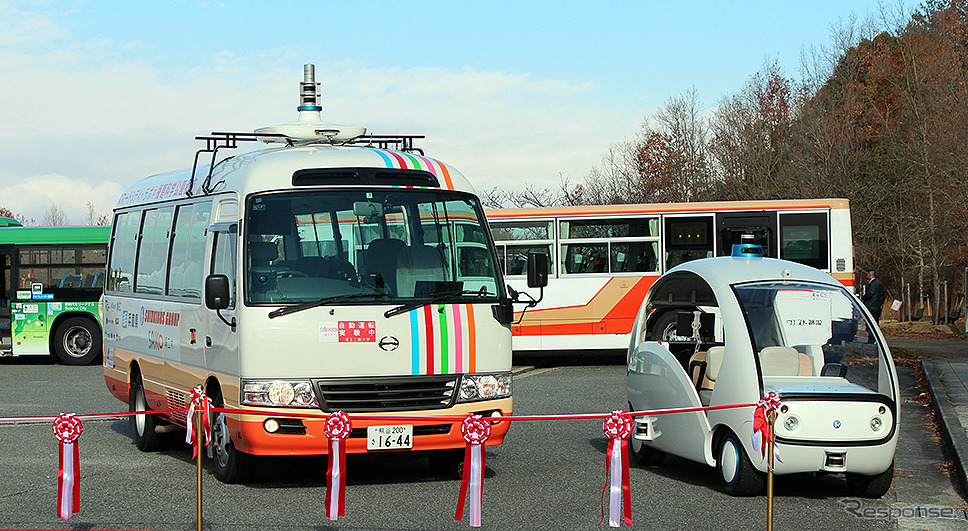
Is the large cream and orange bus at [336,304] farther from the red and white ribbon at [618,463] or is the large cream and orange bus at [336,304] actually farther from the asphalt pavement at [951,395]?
the asphalt pavement at [951,395]

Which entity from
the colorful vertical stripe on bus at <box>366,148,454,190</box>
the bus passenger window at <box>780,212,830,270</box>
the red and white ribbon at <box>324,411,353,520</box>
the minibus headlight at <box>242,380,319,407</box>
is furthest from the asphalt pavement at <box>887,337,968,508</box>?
the minibus headlight at <box>242,380,319,407</box>

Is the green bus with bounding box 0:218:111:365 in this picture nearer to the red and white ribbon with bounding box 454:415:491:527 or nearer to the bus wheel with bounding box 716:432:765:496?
the bus wheel with bounding box 716:432:765:496

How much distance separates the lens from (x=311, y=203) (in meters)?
8.76

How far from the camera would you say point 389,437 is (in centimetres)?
813

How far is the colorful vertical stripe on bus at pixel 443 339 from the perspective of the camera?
27.3ft

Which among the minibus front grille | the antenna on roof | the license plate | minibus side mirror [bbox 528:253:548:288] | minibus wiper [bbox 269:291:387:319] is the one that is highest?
the antenna on roof

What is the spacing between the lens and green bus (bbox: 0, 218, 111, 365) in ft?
76.4

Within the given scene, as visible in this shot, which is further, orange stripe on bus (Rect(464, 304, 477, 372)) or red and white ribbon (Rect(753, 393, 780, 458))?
orange stripe on bus (Rect(464, 304, 477, 372))

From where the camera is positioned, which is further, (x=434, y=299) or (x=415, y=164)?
(x=415, y=164)

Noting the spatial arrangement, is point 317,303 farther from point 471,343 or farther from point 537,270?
point 537,270

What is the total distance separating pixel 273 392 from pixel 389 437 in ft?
3.02

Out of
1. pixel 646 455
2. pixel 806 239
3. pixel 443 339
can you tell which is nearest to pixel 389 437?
pixel 443 339

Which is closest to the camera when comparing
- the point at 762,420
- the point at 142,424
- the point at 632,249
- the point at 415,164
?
the point at 762,420

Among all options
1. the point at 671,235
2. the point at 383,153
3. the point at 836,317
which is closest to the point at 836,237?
the point at 671,235
